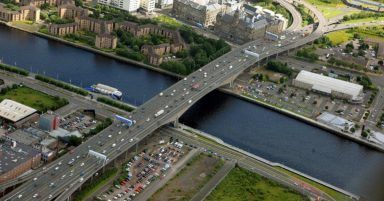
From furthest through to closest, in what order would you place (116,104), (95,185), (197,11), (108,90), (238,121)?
(197,11) → (108,90) → (238,121) → (116,104) → (95,185)

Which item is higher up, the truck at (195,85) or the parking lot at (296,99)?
the truck at (195,85)

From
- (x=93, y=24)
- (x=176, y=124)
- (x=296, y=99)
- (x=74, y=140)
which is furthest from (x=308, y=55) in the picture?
(x=74, y=140)

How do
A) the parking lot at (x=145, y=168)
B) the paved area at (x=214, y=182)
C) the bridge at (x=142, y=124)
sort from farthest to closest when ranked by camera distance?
the paved area at (x=214, y=182) < the parking lot at (x=145, y=168) < the bridge at (x=142, y=124)

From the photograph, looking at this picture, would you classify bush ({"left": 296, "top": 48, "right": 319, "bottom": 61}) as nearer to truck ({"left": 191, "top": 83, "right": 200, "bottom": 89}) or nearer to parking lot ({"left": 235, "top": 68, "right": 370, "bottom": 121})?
parking lot ({"left": 235, "top": 68, "right": 370, "bottom": 121})

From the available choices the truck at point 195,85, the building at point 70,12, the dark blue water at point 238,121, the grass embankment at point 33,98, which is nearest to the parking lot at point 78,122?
the grass embankment at point 33,98

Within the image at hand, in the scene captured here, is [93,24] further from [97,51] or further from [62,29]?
[97,51]

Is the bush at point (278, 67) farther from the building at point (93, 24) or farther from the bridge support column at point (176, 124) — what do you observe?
the bridge support column at point (176, 124)
